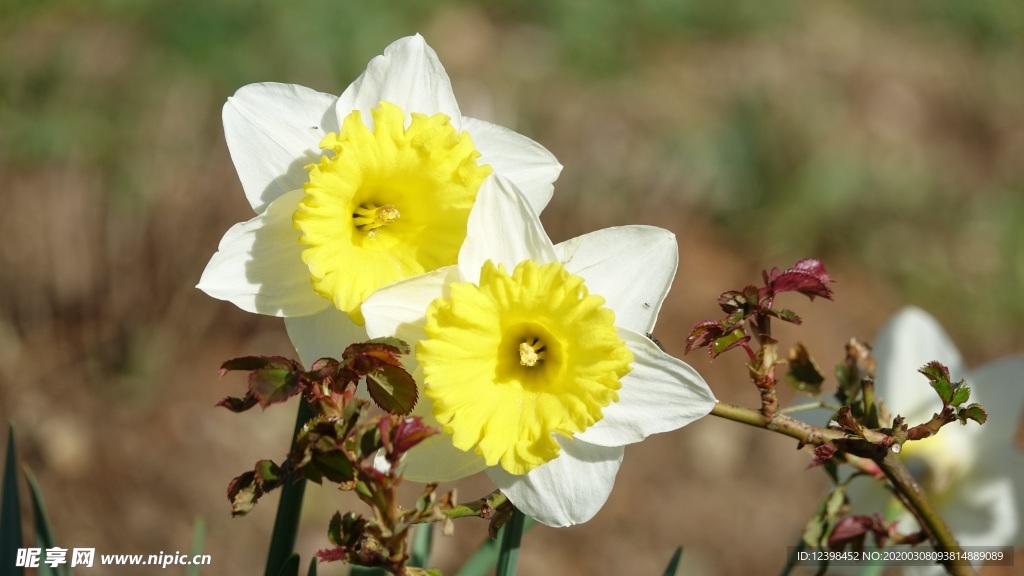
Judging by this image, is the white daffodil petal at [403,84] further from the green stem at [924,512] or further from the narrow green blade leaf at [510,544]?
the green stem at [924,512]

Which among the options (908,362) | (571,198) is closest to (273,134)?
(908,362)

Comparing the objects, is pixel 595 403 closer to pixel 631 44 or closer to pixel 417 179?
pixel 417 179

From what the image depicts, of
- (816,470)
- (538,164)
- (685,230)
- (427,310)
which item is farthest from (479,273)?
(685,230)

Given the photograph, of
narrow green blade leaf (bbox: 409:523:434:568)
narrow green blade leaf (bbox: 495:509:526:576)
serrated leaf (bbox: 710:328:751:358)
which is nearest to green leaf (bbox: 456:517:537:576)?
narrow green blade leaf (bbox: 409:523:434:568)

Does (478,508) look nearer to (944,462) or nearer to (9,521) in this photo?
(9,521)

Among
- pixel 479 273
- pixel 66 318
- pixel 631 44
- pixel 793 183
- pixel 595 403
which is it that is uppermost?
pixel 631 44

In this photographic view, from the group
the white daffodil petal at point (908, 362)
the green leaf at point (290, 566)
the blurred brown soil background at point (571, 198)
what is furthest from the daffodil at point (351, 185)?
the blurred brown soil background at point (571, 198)

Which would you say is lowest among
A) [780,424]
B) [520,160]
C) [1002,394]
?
[780,424]
